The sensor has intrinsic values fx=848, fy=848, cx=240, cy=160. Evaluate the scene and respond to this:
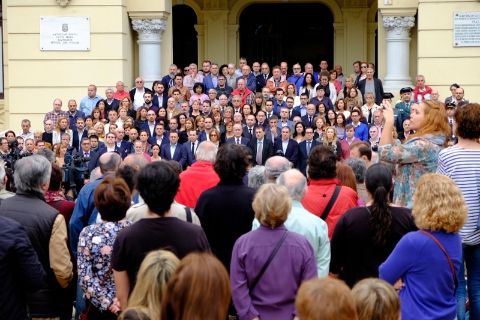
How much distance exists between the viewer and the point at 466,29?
55.7 feet

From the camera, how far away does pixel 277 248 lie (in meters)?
5.00

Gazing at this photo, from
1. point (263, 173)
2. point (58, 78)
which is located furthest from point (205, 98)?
point (263, 173)

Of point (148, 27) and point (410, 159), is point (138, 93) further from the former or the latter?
point (410, 159)

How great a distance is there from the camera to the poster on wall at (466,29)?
16891 millimetres

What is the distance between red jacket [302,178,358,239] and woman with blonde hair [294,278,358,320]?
282cm

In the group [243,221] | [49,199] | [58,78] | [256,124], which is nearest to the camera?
[243,221]

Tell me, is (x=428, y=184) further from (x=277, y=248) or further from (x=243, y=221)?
(x=243, y=221)

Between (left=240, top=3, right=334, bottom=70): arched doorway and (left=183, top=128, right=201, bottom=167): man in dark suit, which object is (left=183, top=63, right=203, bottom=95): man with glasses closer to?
(left=183, top=128, right=201, bottom=167): man in dark suit

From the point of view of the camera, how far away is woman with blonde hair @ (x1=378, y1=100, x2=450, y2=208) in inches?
247

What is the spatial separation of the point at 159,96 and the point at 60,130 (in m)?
2.14

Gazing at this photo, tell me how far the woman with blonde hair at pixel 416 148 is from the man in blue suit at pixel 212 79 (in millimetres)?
11698

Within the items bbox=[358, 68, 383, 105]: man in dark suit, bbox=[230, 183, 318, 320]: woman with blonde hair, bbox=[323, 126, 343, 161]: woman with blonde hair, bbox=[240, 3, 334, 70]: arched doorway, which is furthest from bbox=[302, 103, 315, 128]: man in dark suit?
bbox=[230, 183, 318, 320]: woman with blonde hair

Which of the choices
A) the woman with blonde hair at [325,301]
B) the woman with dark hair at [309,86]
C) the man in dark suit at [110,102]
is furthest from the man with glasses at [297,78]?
the woman with blonde hair at [325,301]

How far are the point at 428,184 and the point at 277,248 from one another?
37.4 inches
